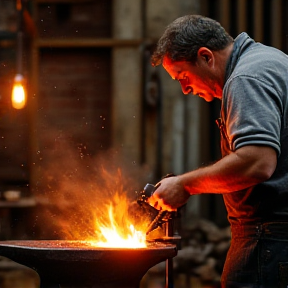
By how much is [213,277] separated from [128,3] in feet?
12.9

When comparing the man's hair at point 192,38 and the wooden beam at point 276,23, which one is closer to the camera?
the man's hair at point 192,38

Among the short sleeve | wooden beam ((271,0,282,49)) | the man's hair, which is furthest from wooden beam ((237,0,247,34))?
the short sleeve

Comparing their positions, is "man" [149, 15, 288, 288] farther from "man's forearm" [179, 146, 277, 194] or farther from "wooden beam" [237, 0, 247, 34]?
"wooden beam" [237, 0, 247, 34]

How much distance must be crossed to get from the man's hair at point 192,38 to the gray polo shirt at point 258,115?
0.12m

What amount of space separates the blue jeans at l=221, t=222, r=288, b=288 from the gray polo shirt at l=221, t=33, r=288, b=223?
2.5 inches

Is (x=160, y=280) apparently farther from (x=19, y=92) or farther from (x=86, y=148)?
(x=19, y=92)

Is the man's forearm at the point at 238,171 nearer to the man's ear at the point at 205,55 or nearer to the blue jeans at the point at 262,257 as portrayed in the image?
the blue jeans at the point at 262,257

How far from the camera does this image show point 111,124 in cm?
991

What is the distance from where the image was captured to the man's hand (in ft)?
12.4

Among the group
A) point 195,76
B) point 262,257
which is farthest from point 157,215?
point 195,76

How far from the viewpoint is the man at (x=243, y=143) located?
3.47 meters

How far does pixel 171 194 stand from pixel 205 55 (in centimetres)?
79

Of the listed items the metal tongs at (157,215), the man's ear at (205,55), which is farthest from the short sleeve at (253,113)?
the metal tongs at (157,215)

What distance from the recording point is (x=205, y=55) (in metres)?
3.89
